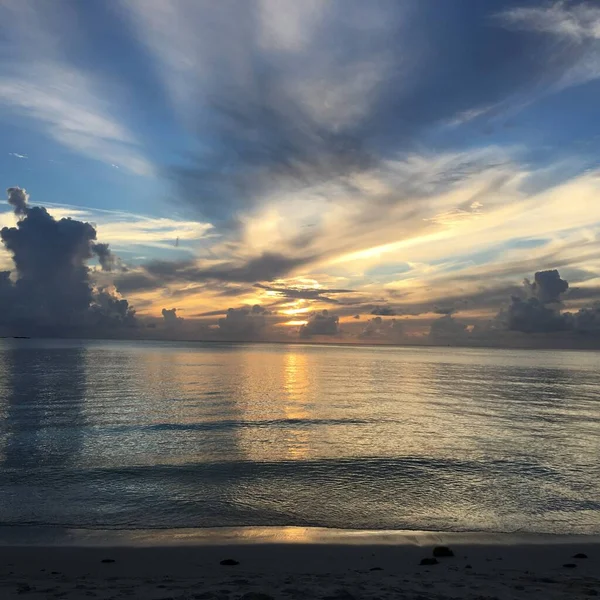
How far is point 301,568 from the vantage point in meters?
13.3

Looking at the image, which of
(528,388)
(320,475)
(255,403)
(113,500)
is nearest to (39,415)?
(255,403)

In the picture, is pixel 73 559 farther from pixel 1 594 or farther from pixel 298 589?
pixel 298 589

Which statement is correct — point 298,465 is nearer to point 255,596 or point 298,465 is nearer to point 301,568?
point 301,568

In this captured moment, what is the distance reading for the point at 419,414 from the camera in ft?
147

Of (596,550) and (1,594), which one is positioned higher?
(1,594)

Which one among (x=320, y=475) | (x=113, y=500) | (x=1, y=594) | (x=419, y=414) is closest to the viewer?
(x=1, y=594)

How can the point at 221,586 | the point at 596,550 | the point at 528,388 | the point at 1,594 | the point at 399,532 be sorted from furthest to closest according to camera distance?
1. the point at 528,388
2. the point at 399,532
3. the point at 596,550
4. the point at 221,586
5. the point at 1,594

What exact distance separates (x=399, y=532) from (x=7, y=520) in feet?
48.3

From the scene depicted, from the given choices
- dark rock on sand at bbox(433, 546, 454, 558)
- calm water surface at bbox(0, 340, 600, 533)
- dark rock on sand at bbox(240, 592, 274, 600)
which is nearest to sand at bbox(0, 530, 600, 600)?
dark rock on sand at bbox(240, 592, 274, 600)

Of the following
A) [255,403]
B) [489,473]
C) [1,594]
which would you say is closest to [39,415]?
[255,403]

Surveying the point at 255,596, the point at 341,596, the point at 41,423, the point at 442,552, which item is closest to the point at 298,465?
the point at 442,552

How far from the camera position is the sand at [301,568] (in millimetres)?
11180

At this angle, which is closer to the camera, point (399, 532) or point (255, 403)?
point (399, 532)

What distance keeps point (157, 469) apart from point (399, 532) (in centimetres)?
1382
